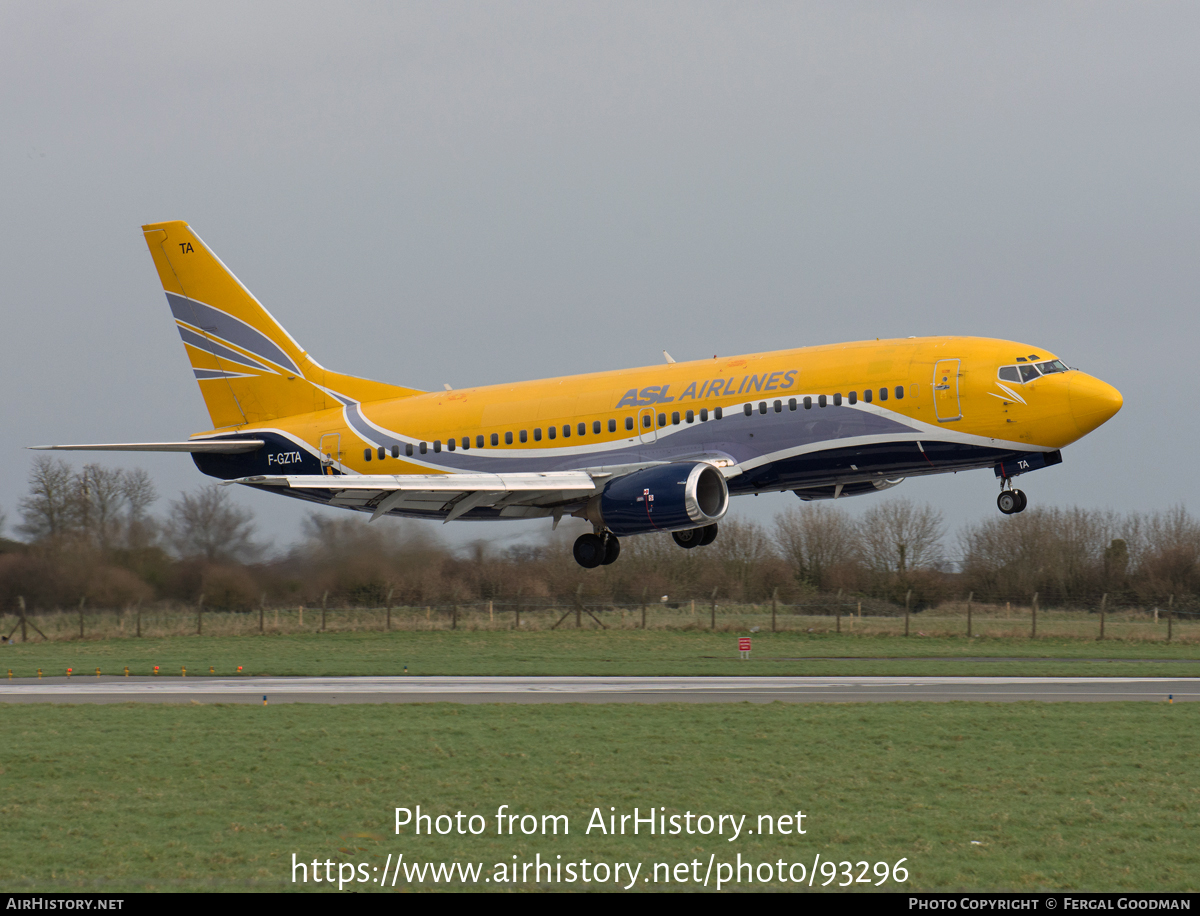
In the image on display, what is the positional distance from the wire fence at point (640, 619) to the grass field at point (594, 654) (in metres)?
0.87

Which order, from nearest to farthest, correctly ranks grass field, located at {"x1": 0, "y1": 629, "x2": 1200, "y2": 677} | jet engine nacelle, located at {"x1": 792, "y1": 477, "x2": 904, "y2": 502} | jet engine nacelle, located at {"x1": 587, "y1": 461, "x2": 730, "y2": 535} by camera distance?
1. jet engine nacelle, located at {"x1": 587, "y1": 461, "x2": 730, "y2": 535}
2. jet engine nacelle, located at {"x1": 792, "y1": 477, "x2": 904, "y2": 502}
3. grass field, located at {"x1": 0, "y1": 629, "x2": 1200, "y2": 677}

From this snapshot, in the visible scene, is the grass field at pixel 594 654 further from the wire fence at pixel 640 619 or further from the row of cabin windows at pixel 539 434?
the row of cabin windows at pixel 539 434

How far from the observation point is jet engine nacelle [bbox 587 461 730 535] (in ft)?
123

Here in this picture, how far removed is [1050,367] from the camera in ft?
116

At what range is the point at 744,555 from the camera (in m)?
84.0

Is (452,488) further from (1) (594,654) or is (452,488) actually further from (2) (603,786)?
(1) (594,654)

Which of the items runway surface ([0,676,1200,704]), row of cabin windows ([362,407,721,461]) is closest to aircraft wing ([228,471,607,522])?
row of cabin windows ([362,407,721,461])

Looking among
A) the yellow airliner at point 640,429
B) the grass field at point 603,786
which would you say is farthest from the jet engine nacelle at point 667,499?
the grass field at point 603,786

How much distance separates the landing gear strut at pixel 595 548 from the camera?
1650 inches

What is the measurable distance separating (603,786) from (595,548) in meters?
14.4

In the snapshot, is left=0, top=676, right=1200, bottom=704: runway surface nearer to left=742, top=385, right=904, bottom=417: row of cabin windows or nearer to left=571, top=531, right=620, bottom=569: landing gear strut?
left=571, top=531, right=620, bottom=569: landing gear strut

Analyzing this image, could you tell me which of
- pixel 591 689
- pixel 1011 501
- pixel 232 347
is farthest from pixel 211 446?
pixel 1011 501

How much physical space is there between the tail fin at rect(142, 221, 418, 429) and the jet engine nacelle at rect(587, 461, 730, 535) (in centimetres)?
1333

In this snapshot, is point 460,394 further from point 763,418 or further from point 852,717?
point 852,717
